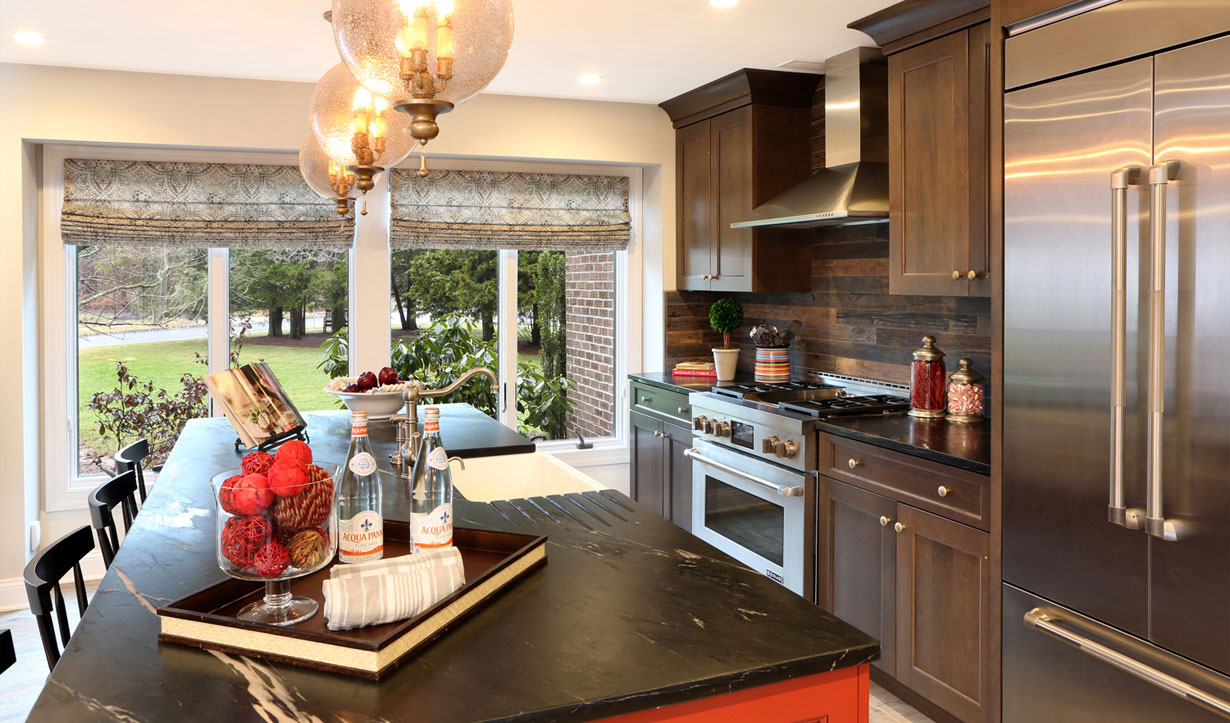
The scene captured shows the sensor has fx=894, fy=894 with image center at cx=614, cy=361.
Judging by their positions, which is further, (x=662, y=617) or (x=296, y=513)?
(x=662, y=617)

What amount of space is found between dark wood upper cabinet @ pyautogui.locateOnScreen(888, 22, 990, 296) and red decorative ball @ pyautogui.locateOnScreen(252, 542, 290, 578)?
241cm

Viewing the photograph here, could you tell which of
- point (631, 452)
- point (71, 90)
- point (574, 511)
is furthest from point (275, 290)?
point (574, 511)

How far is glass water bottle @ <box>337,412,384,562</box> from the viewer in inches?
61.1

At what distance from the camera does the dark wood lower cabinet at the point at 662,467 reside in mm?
4383

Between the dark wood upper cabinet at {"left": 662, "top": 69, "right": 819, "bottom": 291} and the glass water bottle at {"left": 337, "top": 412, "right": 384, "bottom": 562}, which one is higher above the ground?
the dark wood upper cabinet at {"left": 662, "top": 69, "right": 819, "bottom": 291}

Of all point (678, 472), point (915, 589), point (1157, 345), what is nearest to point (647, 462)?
point (678, 472)

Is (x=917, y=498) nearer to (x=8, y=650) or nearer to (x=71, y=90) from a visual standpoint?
(x=8, y=650)

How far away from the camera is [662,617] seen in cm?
141

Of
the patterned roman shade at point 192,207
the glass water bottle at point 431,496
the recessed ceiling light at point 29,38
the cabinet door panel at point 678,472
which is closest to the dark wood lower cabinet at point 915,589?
the cabinet door panel at point 678,472

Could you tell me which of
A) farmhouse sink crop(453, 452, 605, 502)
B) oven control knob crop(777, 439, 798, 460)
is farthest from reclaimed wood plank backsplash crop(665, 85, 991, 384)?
farmhouse sink crop(453, 452, 605, 502)

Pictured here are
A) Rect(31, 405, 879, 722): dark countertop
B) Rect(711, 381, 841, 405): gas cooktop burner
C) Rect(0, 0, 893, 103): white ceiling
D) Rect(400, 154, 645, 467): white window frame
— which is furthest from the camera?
Rect(400, 154, 645, 467): white window frame

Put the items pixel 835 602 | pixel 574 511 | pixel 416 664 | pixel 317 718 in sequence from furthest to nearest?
pixel 835 602 → pixel 574 511 → pixel 416 664 → pixel 317 718

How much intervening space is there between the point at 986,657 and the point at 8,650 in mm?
2386

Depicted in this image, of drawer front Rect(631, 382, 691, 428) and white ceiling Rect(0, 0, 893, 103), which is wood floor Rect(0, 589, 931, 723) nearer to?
drawer front Rect(631, 382, 691, 428)
